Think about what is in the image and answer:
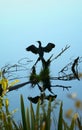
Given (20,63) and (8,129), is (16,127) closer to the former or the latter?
(8,129)

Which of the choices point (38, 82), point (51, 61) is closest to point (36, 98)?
point (38, 82)

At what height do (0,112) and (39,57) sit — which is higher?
(39,57)

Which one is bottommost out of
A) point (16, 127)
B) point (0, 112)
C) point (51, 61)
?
point (16, 127)

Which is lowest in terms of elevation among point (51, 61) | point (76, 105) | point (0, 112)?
point (0, 112)

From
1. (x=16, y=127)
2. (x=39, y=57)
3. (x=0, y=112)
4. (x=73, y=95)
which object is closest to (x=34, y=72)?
(x=39, y=57)

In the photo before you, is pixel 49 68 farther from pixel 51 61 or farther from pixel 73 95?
pixel 73 95

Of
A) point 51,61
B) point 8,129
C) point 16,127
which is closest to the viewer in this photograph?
point 51,61

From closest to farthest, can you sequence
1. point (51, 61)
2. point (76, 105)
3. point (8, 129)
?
point (76, 105) < point (51, 61) < point (8, 129)

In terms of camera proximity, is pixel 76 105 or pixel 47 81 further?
pixel 47 81

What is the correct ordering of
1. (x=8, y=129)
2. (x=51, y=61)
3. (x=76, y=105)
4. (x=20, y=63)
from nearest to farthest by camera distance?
(x=76, y=105) < (x=51, y=61) < (x=8, y=129) < (x=20, y=63)
